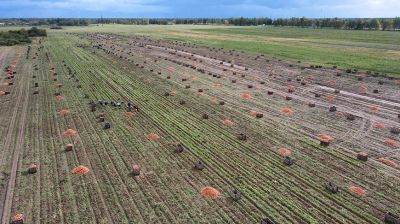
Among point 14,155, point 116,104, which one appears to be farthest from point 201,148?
point 116,104

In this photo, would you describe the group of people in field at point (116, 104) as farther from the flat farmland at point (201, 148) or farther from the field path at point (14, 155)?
the field path at point (14, 155)

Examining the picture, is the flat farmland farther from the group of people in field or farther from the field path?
the group of people in field

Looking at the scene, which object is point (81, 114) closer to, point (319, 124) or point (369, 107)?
point (319, 124)

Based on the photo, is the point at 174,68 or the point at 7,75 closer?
the point at 7,75

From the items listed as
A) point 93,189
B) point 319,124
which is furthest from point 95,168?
point 319,124

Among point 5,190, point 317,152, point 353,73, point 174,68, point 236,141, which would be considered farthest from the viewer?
point 174,68

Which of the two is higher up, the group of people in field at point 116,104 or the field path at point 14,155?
the group of people in field at point 116,104

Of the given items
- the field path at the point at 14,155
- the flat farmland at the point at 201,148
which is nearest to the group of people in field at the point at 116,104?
the flat farmland at the point at 201,148

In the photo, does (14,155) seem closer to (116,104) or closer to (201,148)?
(201,148)
